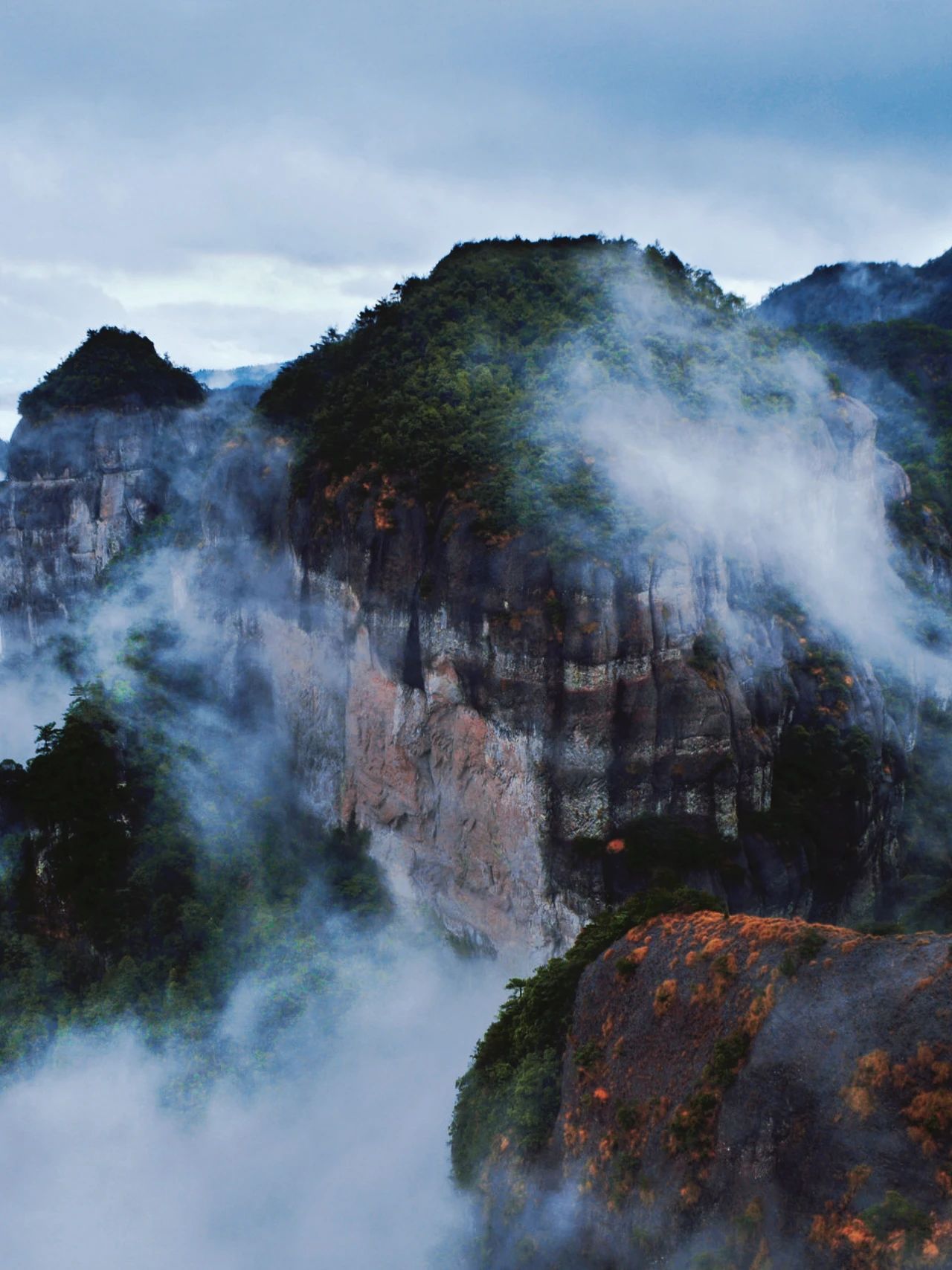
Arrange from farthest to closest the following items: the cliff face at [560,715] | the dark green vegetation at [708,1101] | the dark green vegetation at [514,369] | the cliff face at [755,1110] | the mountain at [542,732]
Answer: the dark green vegetation at [514,369] < the cliff face at [560,715] < the mountain at [542,732] < the dark green vegetation at [708,1101] < the cliff face at [755,1110]

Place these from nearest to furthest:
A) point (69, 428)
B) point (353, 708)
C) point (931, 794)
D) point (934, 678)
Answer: point (353, 708) → point (931, 794) → point (934, 678) → point (69, 428)

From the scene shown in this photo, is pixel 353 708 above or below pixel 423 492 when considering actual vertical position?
below

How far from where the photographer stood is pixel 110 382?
57.0m

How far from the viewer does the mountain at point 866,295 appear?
82.7 meters

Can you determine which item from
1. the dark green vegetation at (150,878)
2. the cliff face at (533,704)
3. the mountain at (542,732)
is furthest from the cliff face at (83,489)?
the cliff face at (533,704)

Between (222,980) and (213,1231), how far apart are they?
24.9 ft

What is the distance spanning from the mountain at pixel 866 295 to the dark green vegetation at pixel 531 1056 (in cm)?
6669

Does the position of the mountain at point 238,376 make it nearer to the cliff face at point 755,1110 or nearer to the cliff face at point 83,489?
the cliff face at point 83,489

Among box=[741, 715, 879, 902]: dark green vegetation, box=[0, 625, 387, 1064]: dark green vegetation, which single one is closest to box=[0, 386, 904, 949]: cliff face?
box=[741, 715, 879, 902]: dark green vegetation

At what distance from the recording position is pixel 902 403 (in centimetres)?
6178

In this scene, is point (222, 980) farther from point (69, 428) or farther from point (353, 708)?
point (69, 428)

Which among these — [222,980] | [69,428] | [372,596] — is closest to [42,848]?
[222,980]

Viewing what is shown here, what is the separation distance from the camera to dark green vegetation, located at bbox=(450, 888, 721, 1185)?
836 inches

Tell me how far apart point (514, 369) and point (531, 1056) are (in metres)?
23.3
